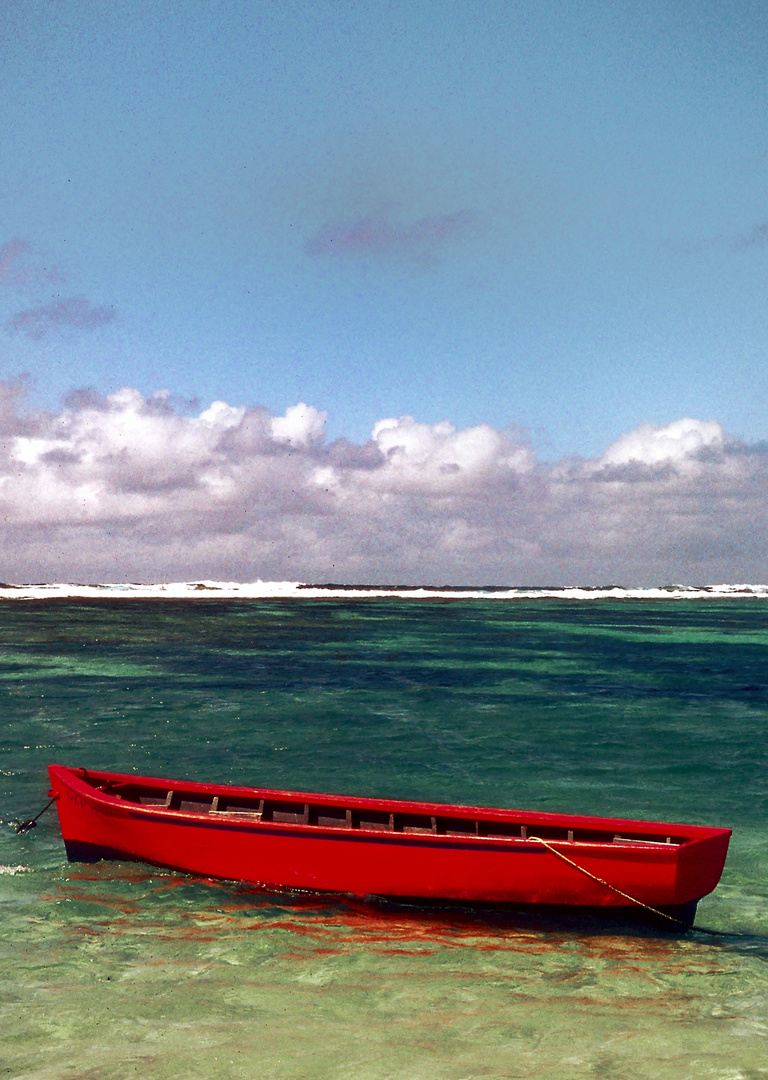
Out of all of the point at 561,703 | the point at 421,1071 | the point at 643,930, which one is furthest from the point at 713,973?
the point at 561,703

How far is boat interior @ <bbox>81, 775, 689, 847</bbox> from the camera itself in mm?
11062

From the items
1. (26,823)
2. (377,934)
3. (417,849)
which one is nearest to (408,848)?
(417,849)

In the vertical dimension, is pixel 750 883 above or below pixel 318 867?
below

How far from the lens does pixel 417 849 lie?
10.4 metres

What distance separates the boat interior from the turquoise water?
1.19 metres

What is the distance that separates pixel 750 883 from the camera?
1234cm

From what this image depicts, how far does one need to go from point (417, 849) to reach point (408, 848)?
123 millimetres

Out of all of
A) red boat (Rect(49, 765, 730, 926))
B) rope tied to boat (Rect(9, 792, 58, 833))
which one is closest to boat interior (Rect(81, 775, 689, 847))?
red boat (Rect(49, 765, 730, 926))

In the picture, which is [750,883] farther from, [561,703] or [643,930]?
[561,703]

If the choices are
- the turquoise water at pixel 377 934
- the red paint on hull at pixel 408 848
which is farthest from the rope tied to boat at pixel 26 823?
the red paint on hull at pixel 408 848

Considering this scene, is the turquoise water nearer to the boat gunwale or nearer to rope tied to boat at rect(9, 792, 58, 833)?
rope tied to boat at rect(9, 792, 58, 833)

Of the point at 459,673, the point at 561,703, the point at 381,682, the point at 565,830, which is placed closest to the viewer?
the point at 565,830

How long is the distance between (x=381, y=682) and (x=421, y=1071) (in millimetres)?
27865

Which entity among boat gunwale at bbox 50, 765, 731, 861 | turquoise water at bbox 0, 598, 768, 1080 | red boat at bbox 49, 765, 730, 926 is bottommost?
turquoise water at bbox 0, 598, 768, 1080
